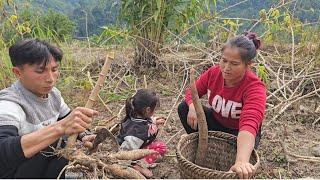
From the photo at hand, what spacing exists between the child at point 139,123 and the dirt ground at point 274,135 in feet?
0.99

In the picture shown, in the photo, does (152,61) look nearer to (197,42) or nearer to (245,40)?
(197,42)

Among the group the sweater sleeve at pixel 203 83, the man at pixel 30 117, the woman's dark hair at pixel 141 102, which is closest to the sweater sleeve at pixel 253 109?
the sweater sleeve at pixel 203 83

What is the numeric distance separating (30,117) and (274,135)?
6.96 ft

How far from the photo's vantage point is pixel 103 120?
3744 millimetres

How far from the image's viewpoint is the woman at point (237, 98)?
2.35 meters

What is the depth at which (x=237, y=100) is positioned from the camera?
2.71 m

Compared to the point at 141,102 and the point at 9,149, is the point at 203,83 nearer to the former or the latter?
the point at 141,102

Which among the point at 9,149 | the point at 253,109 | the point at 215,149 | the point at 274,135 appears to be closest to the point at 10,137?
the point at 9,149

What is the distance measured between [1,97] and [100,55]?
328 centimetres

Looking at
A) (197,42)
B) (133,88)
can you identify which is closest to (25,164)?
(133,88)

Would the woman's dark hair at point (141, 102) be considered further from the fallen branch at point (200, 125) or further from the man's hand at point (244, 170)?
the man's hand at point (244, 170)

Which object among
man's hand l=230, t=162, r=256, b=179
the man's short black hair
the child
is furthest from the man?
man's hand l=230, t=162, r=256, b=179

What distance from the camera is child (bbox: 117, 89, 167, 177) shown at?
2.86m

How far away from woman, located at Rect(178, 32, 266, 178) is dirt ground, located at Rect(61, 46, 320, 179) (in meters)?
0.38
